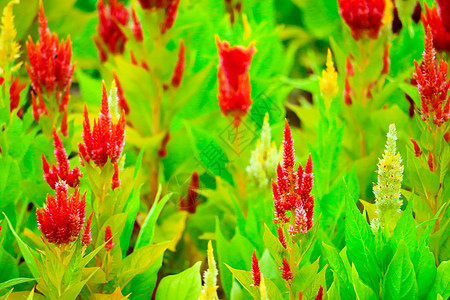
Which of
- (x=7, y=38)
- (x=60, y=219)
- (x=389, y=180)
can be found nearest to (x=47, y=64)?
(x=7, y=38)

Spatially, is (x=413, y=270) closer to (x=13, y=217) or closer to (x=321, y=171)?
(x=321, y=171)

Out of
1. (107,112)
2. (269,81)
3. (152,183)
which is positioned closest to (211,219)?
(152,183)

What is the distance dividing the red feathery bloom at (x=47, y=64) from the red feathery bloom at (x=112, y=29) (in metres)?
0.56

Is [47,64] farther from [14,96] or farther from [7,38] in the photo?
[14,96]

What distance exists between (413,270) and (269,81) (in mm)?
1086

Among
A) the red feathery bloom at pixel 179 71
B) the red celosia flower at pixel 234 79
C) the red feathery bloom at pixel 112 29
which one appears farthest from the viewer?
the red feathery bloom at pixel 112 29

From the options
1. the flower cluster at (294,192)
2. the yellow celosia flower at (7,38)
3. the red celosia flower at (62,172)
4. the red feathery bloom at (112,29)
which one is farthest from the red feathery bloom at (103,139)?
the red feathery bloom at (112,29)

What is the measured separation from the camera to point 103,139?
3.58 feet

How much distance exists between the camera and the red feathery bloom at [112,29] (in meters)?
2.01

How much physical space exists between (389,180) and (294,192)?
0.17m

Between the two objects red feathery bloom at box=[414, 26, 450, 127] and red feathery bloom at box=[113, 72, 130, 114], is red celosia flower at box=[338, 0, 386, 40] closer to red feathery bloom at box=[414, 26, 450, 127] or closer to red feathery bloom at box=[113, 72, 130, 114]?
red feathery bloom at box=[414, 26, 450, 127]

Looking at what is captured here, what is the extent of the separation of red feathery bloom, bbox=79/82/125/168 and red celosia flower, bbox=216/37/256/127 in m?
0.51

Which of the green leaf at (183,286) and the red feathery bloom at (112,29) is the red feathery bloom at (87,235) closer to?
the green leaf at (183,286)

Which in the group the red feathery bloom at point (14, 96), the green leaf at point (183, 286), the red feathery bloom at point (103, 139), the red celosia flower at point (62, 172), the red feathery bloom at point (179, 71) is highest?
the red feathery bloom at point (179, 71)
